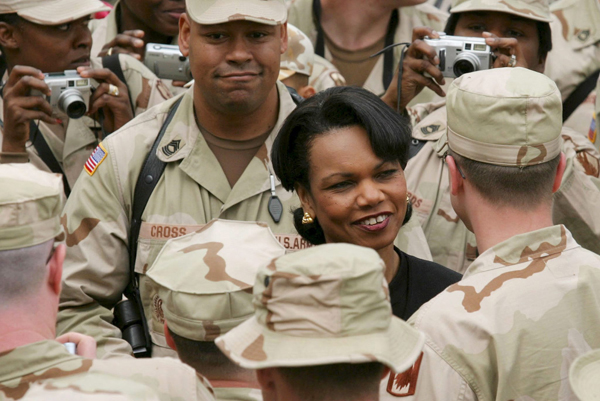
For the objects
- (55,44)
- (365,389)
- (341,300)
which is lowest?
(55,44)

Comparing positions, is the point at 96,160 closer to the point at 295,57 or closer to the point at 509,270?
the point at 295,57

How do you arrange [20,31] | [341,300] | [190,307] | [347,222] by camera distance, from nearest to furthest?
1. [341,300]
2. [190,307]
3. [347,222]
4. [20,31]

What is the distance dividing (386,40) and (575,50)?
122 cm

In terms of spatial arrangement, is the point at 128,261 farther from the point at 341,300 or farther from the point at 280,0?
the point at 341,300

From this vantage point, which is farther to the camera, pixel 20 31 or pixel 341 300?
pixel 20 31

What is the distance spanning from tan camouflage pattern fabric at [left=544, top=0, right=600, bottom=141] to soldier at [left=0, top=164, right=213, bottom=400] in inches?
156

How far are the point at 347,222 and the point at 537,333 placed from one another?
1.04 meters

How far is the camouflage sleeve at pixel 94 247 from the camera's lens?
3.79 metres

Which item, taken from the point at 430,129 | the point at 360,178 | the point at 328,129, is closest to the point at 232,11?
the point at 328,129

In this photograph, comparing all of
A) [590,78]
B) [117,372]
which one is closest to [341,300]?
[117,372]

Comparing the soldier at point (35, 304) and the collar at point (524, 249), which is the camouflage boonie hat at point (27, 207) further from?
the collar at point (524, 249)

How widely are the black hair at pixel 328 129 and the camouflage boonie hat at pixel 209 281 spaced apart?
2.64ft

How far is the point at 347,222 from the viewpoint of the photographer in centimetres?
346

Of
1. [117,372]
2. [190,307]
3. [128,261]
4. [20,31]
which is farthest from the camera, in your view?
[20,31]
